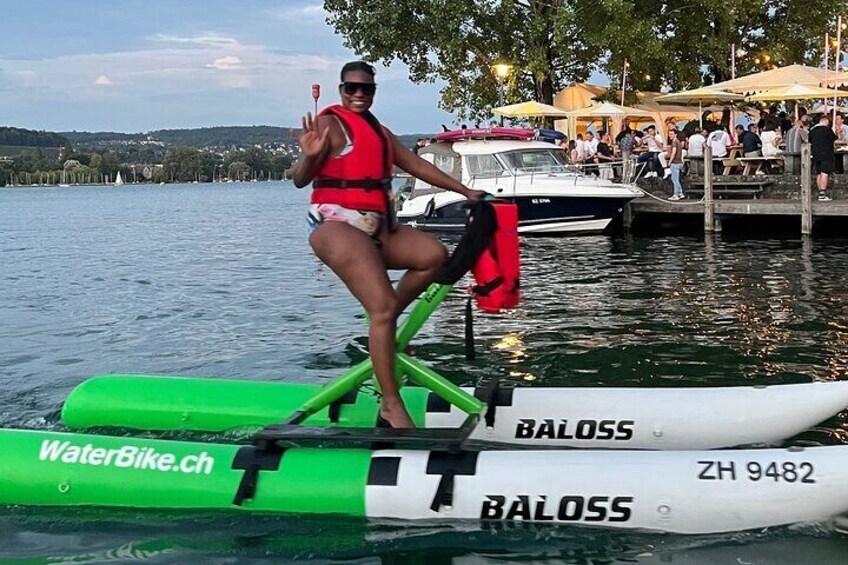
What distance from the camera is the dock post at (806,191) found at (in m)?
18.4

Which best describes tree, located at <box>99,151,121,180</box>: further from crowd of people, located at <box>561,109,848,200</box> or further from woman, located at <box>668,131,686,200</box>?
woman, located at <box>668,131,686,200</box>

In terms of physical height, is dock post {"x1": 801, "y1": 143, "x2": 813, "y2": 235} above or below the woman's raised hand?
below

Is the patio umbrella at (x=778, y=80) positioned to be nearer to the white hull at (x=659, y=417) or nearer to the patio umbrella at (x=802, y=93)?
the patio umbrella at (x=802, y=93)

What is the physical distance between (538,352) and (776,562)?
5.06 m

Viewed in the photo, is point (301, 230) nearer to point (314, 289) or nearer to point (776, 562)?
point (314, 289)

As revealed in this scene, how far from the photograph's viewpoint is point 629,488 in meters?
5.10

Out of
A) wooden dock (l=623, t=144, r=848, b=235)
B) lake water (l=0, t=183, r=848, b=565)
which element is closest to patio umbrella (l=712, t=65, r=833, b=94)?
wooden dock (l=623, t=144, r=848, b=235)

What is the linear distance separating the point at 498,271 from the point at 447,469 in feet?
3.72

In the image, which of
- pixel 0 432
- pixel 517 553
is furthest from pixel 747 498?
pixel 0 432

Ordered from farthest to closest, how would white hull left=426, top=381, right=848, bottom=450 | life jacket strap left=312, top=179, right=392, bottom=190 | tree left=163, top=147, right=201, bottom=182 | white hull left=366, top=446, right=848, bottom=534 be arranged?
tree left=163, top=147, right=201, bottom=182
white hull left=426, top=381, right=848, bottom=450
life jacket strap left=312, top=179, right=392, bottom=190
white hull left=366, top=446, right=848, bottom=534

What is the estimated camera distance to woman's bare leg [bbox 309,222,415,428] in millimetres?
5258

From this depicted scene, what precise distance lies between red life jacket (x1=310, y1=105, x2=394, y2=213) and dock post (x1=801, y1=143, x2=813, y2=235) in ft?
49.0

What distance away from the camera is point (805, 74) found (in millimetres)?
23594

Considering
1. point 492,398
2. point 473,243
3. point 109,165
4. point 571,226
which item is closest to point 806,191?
point 571,226
